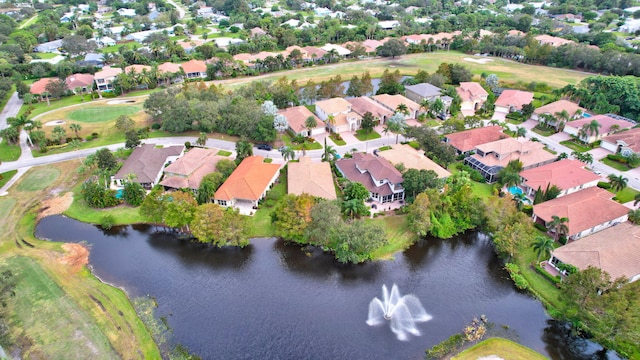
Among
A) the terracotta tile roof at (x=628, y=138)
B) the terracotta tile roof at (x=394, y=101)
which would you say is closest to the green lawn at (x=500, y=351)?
the terracotta tile roof at (x=628, y=138)

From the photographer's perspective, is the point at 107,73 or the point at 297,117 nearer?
the point at 297,117

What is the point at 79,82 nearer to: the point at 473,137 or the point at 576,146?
the point at 473,137

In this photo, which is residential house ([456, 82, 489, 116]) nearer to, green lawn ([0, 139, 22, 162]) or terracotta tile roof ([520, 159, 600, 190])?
terracotta tile roof ([520, 159, 600, 190])

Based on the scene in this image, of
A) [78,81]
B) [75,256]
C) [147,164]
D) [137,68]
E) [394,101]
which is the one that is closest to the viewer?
[75,256]

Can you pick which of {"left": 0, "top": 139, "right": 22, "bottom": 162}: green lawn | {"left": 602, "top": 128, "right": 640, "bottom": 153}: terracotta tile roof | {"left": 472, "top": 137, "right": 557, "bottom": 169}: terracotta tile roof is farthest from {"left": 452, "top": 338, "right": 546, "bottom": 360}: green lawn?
{"left": 0, "top": 139, "right": 22, "bottom": 162}: green lawn

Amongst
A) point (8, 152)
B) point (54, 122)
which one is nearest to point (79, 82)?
point (54, 122)

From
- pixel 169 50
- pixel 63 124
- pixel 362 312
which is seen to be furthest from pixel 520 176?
pixel 169 50

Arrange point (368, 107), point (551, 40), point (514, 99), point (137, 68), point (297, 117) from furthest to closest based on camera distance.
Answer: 1. point (551, 40)
2. point (137, 68)
3. point (514, 99)
4. point (368, 107)
5. point (297, 117)
